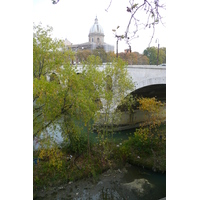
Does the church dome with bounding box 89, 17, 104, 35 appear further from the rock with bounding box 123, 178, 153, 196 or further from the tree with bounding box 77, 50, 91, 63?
the rock with bounding box 123, 178, 153, 196

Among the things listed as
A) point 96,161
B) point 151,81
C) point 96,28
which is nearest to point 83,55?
point 96,28

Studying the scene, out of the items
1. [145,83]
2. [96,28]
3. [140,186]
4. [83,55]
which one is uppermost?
[96,28]

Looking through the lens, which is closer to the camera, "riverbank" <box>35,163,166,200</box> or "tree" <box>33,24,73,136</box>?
"tree" <box>33,24,73,136</box>

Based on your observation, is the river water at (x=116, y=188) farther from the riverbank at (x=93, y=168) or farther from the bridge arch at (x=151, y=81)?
the bridge arch at (x=151, y=81)

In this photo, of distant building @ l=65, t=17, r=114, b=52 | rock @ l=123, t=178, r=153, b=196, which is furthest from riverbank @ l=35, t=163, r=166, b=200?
distant building @ l=65, t=17, r=114, b=52

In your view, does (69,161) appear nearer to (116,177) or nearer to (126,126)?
(116,177)

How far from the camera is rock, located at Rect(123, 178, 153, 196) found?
124 inches

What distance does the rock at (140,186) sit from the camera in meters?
3.16

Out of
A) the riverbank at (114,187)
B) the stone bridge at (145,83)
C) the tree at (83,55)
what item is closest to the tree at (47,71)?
the tree at (83,55)

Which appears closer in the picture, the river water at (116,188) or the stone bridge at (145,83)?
the river water at (116,188)

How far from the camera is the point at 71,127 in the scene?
3.21 metres

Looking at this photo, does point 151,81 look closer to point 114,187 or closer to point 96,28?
point 96,28

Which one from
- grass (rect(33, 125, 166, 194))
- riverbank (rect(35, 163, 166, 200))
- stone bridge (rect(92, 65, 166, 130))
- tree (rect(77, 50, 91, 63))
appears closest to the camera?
riverbank (rect(35, 163, 166, 200))

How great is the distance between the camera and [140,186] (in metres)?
3.30
